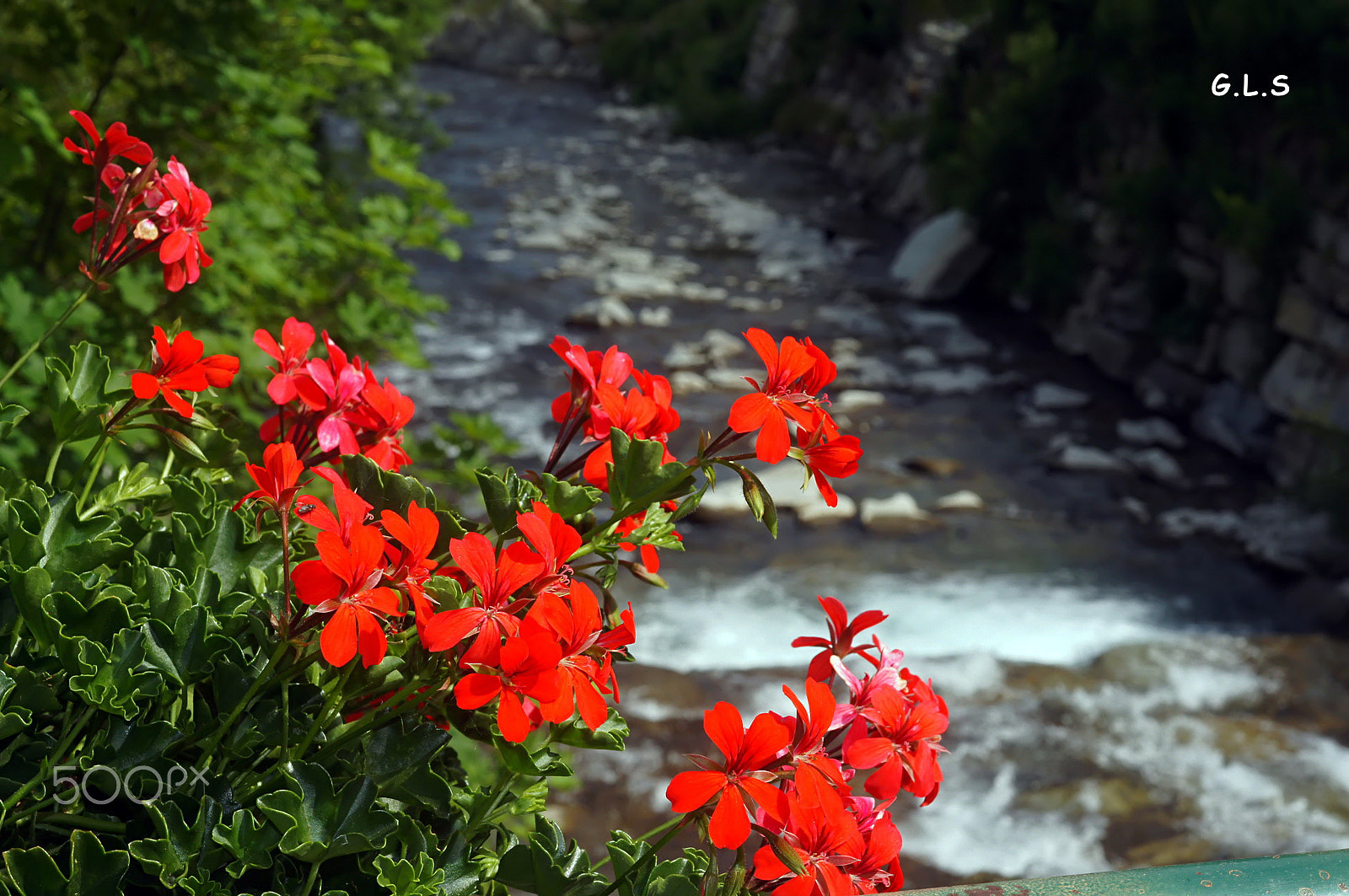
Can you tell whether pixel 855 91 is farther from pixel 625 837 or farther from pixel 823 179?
pixel 625 837

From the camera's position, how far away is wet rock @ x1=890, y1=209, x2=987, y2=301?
262 inches

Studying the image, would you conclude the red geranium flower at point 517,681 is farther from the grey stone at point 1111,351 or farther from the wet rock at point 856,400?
the grey stone at point 1111,351

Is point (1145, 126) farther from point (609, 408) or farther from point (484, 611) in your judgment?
point (484, 611)

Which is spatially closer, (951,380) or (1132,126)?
(951,380)

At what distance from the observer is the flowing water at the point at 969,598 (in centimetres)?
277

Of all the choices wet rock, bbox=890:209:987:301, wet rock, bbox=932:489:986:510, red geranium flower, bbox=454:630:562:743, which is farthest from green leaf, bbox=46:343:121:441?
wet rock, bbox=890:209:987:301

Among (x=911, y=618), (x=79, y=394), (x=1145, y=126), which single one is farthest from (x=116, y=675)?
(x=1145, y=126)

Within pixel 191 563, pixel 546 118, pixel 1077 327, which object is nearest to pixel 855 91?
pixel 546 118

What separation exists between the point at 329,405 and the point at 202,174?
1.95m

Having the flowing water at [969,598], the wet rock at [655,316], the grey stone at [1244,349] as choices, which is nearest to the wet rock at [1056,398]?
the flowing water at [969,598]

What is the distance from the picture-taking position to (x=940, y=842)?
2.67 metres

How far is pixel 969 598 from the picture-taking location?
3693 mm

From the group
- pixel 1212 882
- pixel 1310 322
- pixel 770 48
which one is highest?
pixel 770 48

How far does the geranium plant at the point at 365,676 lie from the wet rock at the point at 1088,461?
4.18m
